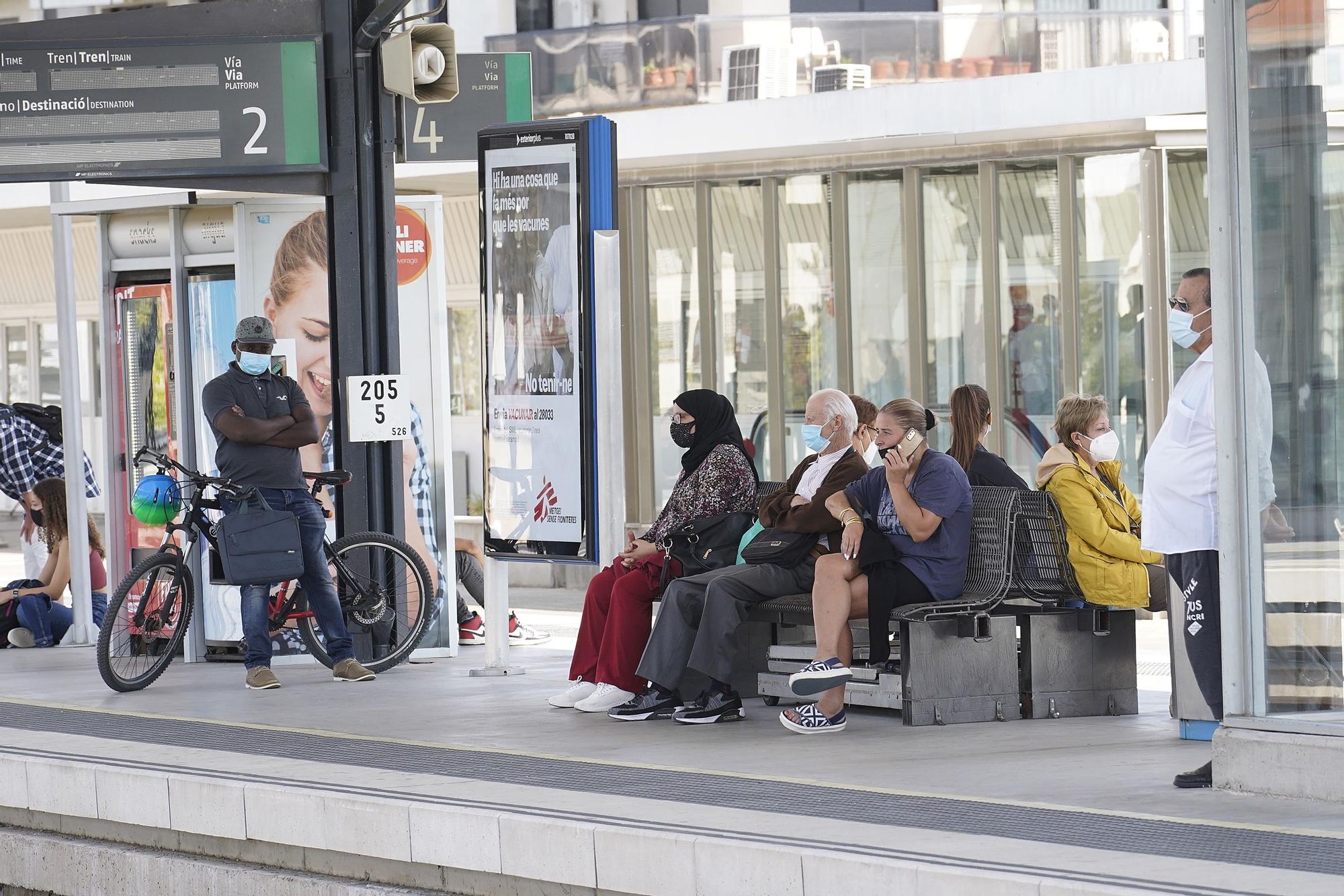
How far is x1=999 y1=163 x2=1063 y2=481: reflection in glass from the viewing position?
15297 millimetres

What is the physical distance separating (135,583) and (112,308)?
2.54 meters

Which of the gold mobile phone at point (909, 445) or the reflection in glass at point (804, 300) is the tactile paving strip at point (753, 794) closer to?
the gold mobile phone at point (909, 445)

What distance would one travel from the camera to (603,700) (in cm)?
850

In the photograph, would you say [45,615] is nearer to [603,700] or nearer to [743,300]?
[603,700]

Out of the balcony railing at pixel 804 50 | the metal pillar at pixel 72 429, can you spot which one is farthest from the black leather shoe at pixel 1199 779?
the balcony railing at pixel 804 50

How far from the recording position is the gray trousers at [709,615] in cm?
802

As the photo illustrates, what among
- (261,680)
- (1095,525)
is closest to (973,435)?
(1095,525)

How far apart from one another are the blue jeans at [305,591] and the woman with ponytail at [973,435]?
301cm

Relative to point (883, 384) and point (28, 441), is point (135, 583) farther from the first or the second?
point (883, 384)

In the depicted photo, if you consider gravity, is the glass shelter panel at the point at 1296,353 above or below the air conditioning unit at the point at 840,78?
below

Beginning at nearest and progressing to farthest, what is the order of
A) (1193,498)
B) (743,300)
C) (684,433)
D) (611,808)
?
(611,808)
(1193,498)
(684,433)
(743,300)

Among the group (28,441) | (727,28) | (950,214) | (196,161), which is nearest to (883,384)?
(950,214)

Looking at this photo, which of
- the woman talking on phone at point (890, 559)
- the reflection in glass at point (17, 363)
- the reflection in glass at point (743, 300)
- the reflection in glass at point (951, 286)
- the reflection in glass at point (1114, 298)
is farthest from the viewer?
the reflection in glass at point (17, 363)

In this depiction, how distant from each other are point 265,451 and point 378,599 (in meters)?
1.02
